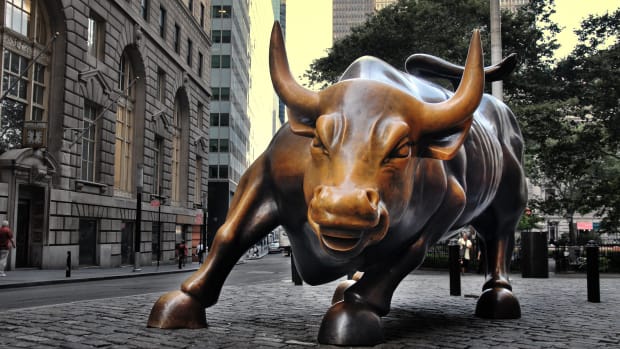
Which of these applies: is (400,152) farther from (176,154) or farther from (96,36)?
(176,154)

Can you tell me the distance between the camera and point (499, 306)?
18.8 feet

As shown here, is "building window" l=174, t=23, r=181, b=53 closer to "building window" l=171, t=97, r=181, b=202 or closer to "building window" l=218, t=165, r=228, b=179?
"building window" l=171, t=97, r=181, b=202

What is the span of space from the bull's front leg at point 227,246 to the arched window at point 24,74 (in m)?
16.9

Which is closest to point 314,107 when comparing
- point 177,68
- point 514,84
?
point 514,84

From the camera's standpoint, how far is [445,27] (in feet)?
79.3

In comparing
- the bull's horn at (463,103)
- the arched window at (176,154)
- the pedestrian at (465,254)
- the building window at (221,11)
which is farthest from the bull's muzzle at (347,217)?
the building window at (221,11)

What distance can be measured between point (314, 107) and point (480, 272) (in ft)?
55.5

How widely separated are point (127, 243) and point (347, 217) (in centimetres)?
2728

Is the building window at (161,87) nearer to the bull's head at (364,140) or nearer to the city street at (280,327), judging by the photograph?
the city street at (280,327)

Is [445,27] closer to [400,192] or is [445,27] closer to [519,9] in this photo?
[519,9]

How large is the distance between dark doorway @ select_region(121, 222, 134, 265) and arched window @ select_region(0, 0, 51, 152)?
806cm

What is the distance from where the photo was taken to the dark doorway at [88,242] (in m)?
24.5

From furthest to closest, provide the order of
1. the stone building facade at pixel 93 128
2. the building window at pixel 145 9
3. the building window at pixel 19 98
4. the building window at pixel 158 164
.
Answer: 1. the building window at pixel 158 164
2. the building window at pixel 145 9
3. the stone building facade at pixel 93 128
4. the building window at pixel 19 98

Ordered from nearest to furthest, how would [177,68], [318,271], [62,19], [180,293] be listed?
1. [318,271]
2. [180,293]
3. [62,19]
4. [177,68]
